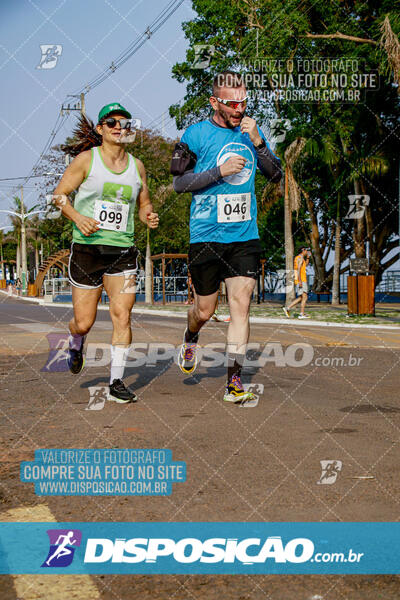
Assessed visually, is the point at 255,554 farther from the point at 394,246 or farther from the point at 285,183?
the point at 394,246

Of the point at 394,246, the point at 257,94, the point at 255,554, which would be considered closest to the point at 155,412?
the point at 255,554

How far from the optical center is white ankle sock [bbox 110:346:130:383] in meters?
5.54

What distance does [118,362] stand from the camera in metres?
5.62

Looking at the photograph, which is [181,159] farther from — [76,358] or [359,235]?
[359,235]

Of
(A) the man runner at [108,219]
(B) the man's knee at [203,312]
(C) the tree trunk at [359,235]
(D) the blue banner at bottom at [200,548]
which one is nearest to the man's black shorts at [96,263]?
(A) the man runner at [108,219]

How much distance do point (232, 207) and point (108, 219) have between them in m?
0.94

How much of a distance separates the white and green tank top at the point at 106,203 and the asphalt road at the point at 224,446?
3.97 ft

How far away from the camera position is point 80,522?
2.68m

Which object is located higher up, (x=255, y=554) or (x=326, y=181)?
(x=326, y=181)

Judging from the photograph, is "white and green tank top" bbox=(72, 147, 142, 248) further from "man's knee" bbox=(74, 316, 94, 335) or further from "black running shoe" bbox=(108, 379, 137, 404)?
"black running shoe" bbox=(108, 379, 137, 404)

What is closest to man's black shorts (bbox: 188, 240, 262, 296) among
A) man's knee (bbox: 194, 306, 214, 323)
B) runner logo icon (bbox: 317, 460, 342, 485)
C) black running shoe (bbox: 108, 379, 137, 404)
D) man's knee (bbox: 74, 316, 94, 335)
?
man's knee (bbox: 194, 306, 214, 323)

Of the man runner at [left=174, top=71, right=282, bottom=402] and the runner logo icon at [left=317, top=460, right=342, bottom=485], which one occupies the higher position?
the man runner at [left=174, top=71, right=282, bottom=402]

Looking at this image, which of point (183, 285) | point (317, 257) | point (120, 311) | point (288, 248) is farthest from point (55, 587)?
point (183, 285)

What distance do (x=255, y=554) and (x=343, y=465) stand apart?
1206 mm
